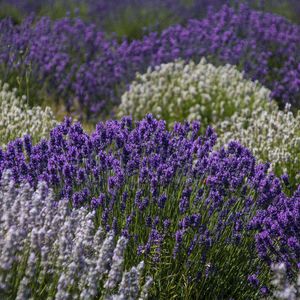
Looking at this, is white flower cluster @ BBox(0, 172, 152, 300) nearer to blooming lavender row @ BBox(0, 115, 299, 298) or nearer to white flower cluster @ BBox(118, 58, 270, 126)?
blooming lavender row @ BBox(0, 115, 299, 298)

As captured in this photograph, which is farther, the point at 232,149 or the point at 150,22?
the point at 150,22

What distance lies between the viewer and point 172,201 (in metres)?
3.18

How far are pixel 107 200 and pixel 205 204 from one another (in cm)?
49

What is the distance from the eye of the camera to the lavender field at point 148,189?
238 cm

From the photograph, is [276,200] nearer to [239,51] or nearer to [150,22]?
[239,51]

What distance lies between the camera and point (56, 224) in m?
2.44

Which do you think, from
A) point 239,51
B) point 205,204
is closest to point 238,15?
point 239,51

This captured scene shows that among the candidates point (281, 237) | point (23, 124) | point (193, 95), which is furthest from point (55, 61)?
point (281, 237)

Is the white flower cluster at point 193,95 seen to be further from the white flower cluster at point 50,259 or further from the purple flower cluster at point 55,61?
the white flower cluster at point 50,259

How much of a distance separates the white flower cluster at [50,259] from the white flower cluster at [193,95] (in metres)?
3.55

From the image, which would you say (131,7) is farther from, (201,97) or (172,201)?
(172,201)

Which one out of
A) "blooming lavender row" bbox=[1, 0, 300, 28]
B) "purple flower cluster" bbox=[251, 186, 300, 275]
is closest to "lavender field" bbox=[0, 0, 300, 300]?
"purple flower cluster" bbox=[251, 186, 300, 275]

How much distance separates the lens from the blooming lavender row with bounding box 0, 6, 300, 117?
650 cm

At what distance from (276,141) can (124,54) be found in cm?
292
